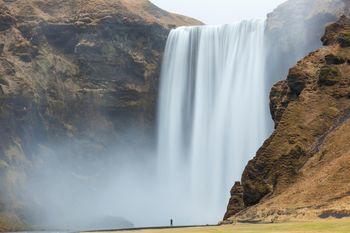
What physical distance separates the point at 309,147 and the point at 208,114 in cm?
5995

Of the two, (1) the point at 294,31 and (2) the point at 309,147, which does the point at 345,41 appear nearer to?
(2) the point at 309,147

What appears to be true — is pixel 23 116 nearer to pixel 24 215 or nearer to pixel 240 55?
pixel 24 215

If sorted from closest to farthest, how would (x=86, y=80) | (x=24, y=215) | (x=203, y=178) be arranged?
1. (x=24, y=215)
2. (x=203, y=178)
3. (x=86, y=80)

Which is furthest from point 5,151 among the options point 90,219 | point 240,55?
point 240,55

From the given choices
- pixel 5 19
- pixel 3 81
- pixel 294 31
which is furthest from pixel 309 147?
pixel 5 19

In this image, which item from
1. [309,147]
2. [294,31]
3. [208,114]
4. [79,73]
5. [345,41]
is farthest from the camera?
[79,73]

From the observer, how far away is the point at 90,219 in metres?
119

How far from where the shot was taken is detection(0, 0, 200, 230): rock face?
126 m

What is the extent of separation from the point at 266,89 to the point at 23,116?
4554 centimetres

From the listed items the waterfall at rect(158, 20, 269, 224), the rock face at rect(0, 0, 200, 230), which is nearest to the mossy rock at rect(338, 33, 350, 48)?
the waterfall at rect(158, 20, 269, 224)

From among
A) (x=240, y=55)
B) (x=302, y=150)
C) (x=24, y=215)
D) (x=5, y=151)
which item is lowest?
(x=302, y=150)

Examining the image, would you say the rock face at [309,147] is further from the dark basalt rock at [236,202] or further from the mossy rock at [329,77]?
the dark basalt rock at [236,202]

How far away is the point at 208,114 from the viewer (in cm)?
12488

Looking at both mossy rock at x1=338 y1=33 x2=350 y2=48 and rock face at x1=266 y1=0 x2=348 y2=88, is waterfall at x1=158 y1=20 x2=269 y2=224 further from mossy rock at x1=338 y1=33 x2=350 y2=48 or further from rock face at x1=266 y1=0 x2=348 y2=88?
mossy rock at x1=338 y1=33 x2=350 y2=48
